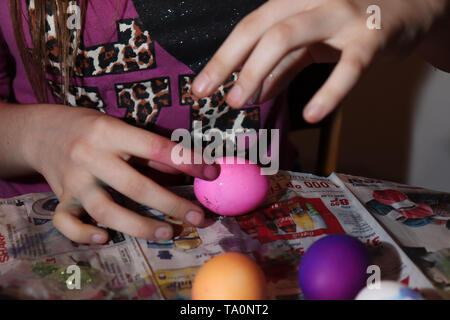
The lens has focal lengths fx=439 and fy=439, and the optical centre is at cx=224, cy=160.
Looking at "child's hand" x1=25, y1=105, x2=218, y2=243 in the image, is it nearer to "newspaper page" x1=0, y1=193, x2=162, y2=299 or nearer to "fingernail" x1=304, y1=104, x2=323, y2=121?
"newspaper page" x1=0, y1=193, x2=162, y2=299

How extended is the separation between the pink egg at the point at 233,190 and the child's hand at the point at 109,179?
0.04 meters

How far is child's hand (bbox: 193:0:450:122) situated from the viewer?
19.2 inches

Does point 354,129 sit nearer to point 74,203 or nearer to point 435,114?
point 435,114

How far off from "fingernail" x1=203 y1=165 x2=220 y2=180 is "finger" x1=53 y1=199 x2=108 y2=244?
16 centimetres

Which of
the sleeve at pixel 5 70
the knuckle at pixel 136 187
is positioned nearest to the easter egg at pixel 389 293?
the knuckle at pixel 136 187

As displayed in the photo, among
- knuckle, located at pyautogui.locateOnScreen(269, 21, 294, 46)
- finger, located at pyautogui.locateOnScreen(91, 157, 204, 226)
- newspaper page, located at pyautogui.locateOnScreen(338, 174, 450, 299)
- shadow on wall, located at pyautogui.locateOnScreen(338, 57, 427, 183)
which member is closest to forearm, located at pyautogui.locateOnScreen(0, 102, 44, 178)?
finger, located at pyautogui.locateOnScreen(91, 157, 204, 226)

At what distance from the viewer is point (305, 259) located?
542mm

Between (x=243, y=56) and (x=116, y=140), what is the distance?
0.20 meters

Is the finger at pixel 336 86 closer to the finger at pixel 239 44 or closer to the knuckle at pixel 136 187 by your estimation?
the finger at pixel 239 44

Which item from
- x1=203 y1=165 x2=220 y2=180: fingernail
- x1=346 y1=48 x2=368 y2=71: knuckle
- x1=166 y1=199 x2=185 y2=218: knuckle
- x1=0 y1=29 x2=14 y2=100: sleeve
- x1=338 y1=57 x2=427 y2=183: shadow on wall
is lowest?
x1=338 y1=57 x2=427 y2=183: shadow on wall

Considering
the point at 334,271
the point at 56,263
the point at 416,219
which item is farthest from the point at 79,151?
the point at 416,219

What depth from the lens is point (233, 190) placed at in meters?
0.65

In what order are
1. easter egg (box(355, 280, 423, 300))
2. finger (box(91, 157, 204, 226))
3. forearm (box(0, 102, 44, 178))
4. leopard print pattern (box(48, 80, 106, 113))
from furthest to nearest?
leopard print pattern (box(48, 80, 106, 113)), forearm (box(0, 102, 44, 178)), finger (box(91, 157, 204, 226)), easter egg (box(355, 280, 423, 300))

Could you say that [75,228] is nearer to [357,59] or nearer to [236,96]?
[236,96]
